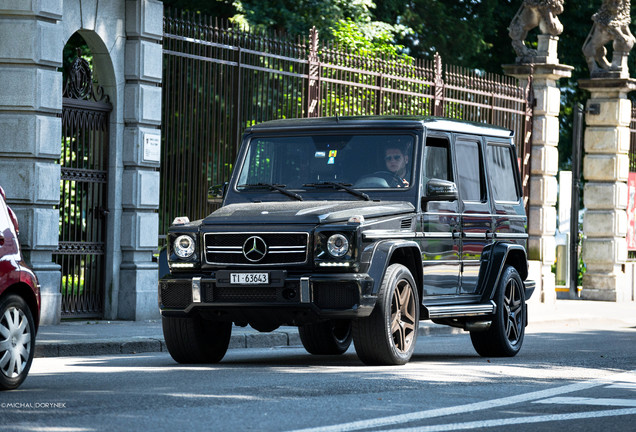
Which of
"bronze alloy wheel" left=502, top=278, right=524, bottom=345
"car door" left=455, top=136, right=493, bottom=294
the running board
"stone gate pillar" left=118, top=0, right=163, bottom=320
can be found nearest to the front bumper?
the running board

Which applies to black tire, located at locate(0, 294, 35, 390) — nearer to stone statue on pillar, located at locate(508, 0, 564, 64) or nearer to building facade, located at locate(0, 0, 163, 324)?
building facade, located at locate(0, 0, 163, 324)

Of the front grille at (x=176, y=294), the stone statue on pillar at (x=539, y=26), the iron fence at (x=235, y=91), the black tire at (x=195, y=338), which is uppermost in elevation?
the stone statue on pillar at (x=539, y=26)

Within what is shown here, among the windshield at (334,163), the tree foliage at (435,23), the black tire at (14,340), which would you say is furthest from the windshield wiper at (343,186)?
the tree foliage at (435,23)

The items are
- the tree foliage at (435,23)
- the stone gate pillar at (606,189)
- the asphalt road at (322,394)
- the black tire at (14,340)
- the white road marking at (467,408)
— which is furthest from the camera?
the tree foliage at (435,23)

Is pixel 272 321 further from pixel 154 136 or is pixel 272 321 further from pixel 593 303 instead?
pixel 593 303

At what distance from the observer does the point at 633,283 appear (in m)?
28.0

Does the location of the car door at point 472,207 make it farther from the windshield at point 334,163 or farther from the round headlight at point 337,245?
the round headlight at point 337,245

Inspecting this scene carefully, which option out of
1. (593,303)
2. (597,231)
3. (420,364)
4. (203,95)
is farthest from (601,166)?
(420,364)

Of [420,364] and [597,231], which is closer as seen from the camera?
[420,364]

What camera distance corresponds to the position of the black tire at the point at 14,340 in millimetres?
9188

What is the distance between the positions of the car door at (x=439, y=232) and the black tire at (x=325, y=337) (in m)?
1.19

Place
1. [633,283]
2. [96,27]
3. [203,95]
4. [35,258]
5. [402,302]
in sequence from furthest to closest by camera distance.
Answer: [633,283]
[203,95]
[96,27]
[35,258]
[402,302]

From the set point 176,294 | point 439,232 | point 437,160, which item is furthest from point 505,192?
point 176,294

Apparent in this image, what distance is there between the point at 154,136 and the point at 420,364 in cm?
625
